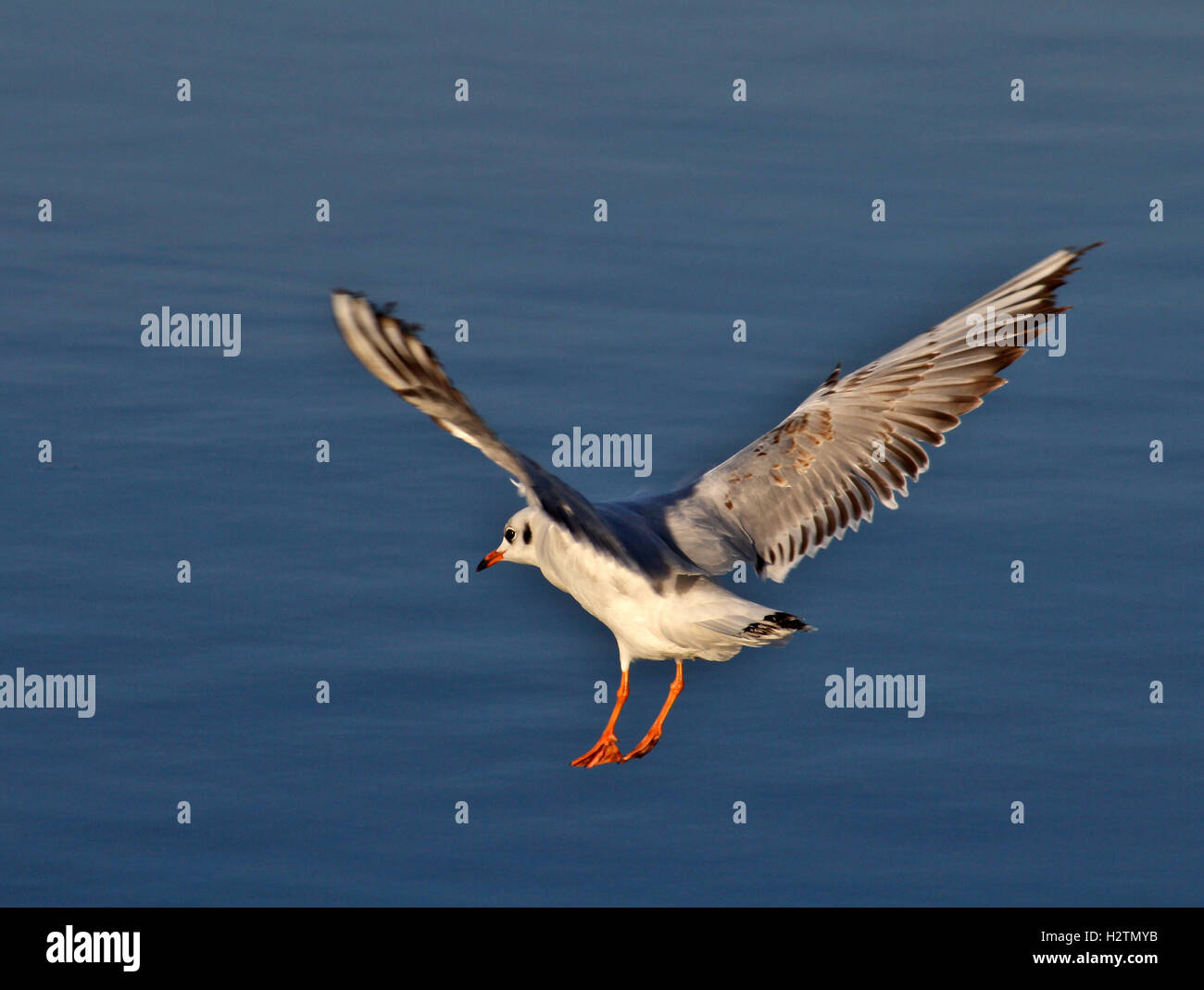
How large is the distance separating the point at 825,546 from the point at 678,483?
0.82 m

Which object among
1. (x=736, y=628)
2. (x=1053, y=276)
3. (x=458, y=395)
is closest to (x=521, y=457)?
(x=458, y=395)

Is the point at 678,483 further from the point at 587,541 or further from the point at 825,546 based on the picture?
the point at 587,541

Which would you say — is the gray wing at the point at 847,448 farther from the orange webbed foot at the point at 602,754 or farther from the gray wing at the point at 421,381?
the gray wing at the point at 421,381

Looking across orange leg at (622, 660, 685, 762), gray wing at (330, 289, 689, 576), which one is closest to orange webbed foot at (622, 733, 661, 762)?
orange leg at (622, 660, 685, 762)

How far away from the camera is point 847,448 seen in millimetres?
10477

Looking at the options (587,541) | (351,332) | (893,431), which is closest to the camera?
(351,332)

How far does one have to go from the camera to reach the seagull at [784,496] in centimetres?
961

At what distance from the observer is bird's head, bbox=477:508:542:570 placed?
10273mm

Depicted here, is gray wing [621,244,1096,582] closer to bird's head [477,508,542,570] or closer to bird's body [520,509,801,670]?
bird's head [477,508,542,570]

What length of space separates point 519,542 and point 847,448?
163 centimetres

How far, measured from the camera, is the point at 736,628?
917cm

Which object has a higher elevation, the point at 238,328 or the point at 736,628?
the point at 238,328

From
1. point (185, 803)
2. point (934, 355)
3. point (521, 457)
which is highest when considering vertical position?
point (934, 355)

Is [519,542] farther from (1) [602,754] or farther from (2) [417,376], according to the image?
(2) [417,376]
